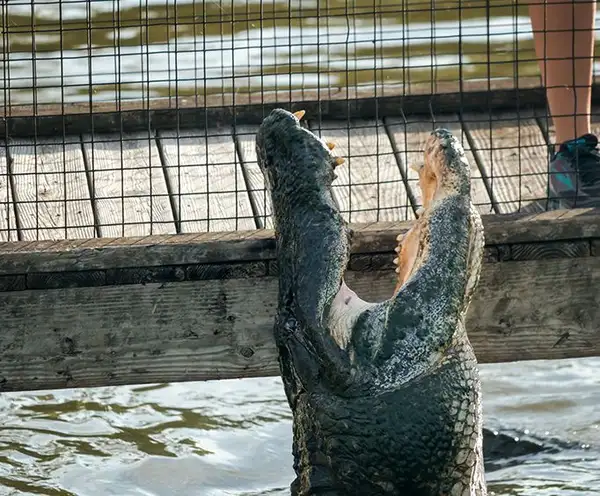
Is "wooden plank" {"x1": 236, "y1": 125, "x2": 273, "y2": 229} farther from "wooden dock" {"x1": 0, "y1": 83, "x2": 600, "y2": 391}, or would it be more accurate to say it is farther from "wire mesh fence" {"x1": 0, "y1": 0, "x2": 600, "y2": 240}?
"wooden dock" {"x1": 0, "y1": 83, "x2": 600, "y2": 391}

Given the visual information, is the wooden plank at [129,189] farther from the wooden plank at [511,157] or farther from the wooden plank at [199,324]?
the wooden plank at [511,157]

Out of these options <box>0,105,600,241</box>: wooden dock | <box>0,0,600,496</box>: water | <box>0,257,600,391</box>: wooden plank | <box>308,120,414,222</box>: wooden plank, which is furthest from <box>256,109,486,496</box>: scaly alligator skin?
<box>308,120,414,222</box>: wooden plank

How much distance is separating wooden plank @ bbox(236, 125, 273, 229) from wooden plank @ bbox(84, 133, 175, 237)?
1.20 feet

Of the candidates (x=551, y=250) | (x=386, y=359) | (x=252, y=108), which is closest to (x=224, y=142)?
(x=252, y=108)

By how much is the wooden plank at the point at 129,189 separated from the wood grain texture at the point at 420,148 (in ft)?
3.36

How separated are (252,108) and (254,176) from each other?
0.53m

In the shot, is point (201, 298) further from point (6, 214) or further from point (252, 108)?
point (252, 108)

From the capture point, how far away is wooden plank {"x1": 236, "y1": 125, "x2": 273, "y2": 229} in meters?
5.43

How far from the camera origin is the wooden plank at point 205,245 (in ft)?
14.6

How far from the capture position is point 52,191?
5699 millimetres

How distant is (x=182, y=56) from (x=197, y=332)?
587 cm

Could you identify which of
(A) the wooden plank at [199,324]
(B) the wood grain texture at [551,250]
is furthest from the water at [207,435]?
(B) the wood grain texture at [551,250]

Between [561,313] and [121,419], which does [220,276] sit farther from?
[121,419]

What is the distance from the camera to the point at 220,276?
454 centimetres
